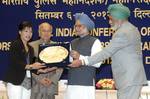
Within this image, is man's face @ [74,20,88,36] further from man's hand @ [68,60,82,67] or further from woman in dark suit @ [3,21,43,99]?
woman in dark suit @ [3,21,43,99]

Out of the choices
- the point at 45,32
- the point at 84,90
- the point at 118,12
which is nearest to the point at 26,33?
the point at 45,32

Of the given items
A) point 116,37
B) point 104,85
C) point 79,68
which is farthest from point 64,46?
point 104,85

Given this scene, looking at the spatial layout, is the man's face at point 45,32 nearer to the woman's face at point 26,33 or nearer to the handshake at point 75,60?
the woman's face at point 26,33

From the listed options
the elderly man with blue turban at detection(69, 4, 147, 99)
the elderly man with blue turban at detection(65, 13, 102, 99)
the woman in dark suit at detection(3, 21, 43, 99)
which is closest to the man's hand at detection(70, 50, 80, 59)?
the elderly man with blue turban at detection(65, 13, 102, 99)

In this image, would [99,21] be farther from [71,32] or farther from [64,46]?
[64,46]

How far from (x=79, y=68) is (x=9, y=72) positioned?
27.7 inches

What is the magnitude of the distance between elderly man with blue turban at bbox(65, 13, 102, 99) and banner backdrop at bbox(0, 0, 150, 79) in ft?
3.70

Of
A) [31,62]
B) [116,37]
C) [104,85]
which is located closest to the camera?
[116,37]

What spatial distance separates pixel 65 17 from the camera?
565cm

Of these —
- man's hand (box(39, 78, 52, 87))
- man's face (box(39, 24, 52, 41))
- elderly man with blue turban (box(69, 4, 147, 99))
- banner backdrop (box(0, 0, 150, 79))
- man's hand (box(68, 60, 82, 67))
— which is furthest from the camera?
banner backdrop (box(0, 0, 150, 79))

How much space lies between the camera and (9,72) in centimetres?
452

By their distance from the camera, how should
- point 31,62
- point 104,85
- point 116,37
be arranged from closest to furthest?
1. point 116,37
2. point 31,62
3. point 104,85

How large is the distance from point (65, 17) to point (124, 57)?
1.59 m

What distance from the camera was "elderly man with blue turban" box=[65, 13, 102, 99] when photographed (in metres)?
4.39
